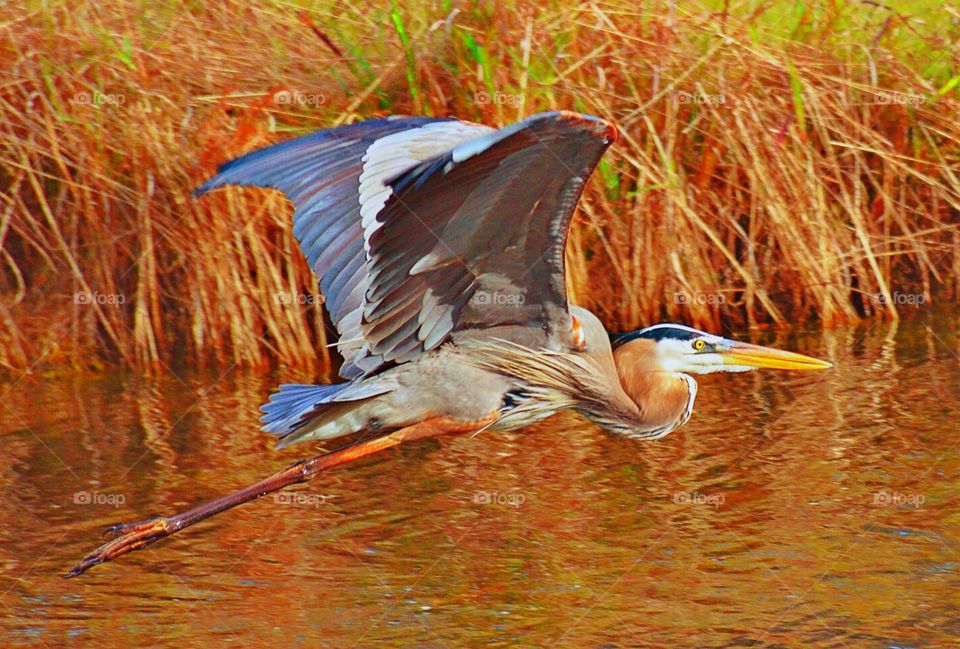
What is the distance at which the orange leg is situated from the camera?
15.3 ft

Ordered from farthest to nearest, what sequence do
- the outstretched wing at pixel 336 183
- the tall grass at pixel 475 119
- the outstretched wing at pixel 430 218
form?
the tall grass at pixel 475 119
the outstretched wing at pixel 336 183
the outstretched wing at pixel 430 218

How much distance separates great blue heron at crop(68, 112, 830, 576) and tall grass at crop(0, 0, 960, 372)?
82.3 inches

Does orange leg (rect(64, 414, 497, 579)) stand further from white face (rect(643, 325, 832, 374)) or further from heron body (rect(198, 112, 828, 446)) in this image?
white face (rect(643, 325, 832, 374))

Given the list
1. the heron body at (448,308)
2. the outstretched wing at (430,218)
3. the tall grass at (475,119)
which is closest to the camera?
the outstretched wing at (430,218)

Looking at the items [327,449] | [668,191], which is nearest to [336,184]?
[327,449]

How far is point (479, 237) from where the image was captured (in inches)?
174

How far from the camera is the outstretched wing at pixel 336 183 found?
15.7 ft

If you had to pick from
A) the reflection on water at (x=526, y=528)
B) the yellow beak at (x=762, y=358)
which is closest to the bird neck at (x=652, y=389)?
the yellow beak at (x=762, y=358)

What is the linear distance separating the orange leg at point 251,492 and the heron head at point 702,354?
690 millimetres

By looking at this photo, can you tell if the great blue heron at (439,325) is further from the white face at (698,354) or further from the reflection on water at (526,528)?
the reflection on water at (526,528)

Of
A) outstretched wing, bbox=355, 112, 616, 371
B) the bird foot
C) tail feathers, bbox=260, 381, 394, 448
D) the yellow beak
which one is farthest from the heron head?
the bird foot

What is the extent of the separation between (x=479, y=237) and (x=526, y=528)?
1.31 m

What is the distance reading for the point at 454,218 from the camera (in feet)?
14.1

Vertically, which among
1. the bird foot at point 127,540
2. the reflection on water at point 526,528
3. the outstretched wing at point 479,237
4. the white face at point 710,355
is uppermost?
the outstretched wing at point 479,237
